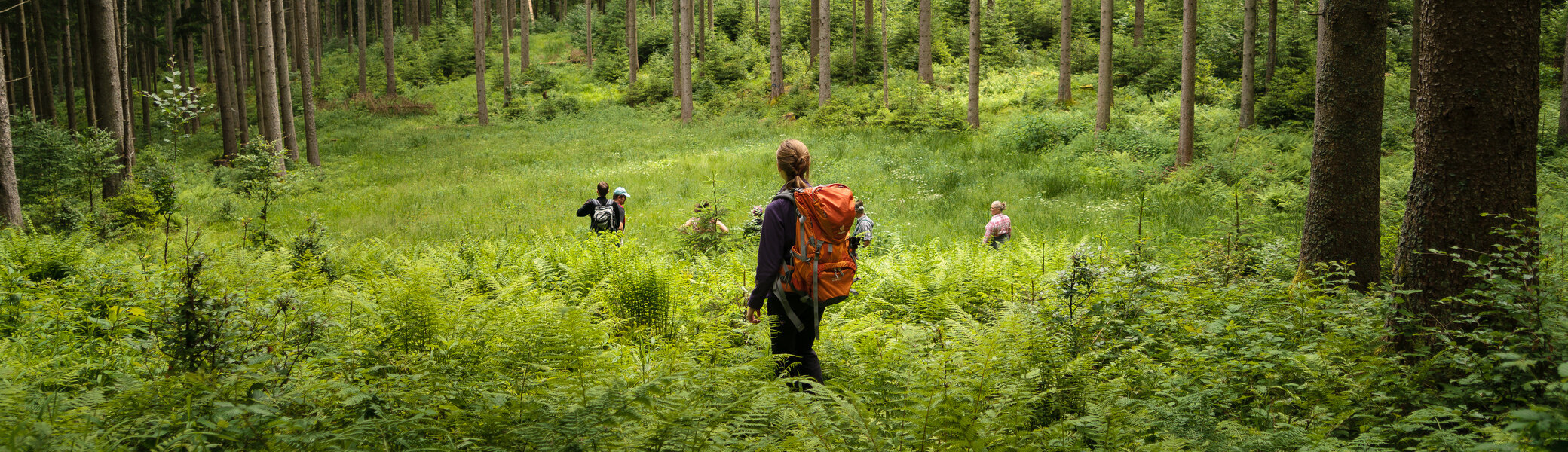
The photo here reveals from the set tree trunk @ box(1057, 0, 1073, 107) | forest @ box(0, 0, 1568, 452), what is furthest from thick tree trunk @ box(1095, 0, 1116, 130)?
tree trunk @ box(1057, 0, 1073, 107)

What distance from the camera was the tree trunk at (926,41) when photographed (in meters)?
28.9

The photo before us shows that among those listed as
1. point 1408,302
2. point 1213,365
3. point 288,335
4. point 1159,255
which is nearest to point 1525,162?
point 1408,302

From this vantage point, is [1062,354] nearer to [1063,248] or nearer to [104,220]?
[1063,248]

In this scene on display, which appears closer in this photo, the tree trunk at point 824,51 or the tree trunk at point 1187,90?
the tree trunk at point 1187,90

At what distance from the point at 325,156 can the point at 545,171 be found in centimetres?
1223

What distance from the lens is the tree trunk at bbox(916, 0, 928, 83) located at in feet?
94.8

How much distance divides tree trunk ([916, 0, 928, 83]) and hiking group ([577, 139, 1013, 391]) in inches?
1006

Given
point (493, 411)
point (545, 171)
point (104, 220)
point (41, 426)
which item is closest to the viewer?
point (41, 426)

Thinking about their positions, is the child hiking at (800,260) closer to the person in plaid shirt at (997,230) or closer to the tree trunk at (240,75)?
the person in plaid shirt at (997,230)

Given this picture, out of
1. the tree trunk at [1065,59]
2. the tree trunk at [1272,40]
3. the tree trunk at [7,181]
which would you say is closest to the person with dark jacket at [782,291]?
the tree trunk at [7,181]

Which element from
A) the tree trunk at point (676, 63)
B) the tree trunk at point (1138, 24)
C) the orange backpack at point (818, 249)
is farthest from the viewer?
the tree trunk at point (676, 63)

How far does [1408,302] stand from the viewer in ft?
16.5

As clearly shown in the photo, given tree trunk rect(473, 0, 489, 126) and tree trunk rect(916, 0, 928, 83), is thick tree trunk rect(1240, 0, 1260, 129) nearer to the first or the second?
tree trunk rect(916, 0, 928, 83)

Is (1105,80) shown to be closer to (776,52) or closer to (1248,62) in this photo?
(1248,62)
